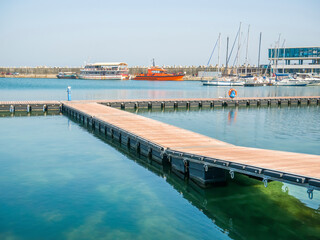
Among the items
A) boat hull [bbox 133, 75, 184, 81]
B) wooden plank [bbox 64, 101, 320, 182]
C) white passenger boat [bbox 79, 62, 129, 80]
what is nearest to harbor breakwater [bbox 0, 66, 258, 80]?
boat hull [bbox 133, 75, 184, 81]

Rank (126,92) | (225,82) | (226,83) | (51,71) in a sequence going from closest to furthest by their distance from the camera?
(126,92)
(226,83)
(225,82)
(51,71)

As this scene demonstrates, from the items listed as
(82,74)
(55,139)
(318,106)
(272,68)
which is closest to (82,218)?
(55,139)

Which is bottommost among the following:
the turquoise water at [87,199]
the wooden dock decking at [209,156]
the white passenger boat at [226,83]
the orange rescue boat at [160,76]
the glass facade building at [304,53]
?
the turquoise water at [87,199]

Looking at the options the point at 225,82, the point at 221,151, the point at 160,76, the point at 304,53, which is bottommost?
the point at 221,151

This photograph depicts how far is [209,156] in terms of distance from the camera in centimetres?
1138

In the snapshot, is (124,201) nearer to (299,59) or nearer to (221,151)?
(221,151)

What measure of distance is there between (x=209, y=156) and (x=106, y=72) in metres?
130

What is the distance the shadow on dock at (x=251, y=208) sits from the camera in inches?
345

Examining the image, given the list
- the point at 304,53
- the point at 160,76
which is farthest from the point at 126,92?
the point at 304,53

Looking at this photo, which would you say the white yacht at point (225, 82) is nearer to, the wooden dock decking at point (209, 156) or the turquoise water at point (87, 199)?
the wooden dock decking at point (209, 156)

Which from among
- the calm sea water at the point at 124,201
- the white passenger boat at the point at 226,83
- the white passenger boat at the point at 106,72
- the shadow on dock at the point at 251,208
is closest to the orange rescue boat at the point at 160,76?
Answer: the white passenger boat at the point at 106,72

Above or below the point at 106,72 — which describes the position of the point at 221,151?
below

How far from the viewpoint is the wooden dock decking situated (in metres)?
9.24

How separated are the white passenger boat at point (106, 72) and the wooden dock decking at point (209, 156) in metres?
120
